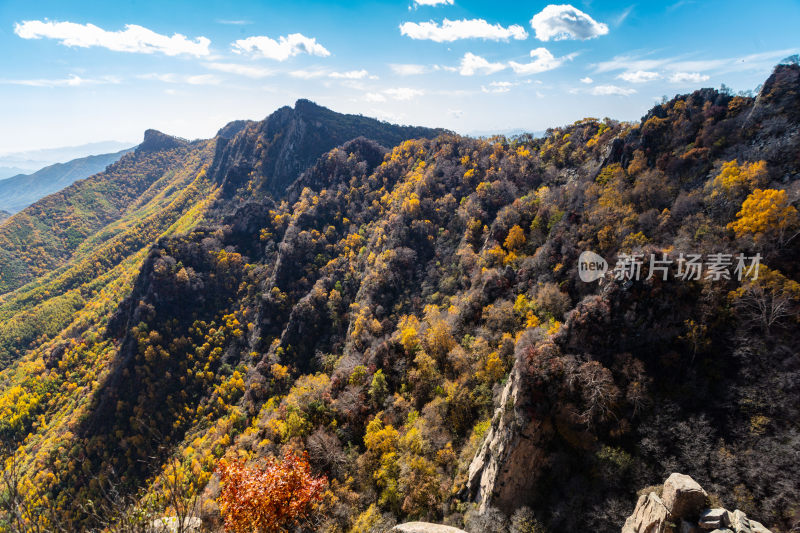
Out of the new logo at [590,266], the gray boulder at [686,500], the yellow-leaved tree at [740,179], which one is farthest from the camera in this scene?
the new logo at [590,266]

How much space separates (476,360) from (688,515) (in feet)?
106

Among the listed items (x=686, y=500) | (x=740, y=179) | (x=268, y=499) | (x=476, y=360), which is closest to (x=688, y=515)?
(x=686, y=500)

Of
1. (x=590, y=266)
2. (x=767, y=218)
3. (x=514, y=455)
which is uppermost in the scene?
(x=767, y=218)

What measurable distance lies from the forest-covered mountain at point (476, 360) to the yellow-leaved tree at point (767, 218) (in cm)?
24

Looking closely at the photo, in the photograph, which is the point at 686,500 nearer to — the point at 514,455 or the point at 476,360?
the point at 514,455

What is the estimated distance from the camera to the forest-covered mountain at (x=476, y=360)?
31.2 meters

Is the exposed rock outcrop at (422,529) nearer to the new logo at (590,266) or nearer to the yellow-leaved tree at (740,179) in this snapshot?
the new logo at (590,266)

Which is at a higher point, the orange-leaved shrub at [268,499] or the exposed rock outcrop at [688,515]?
the exposed rock outcrop at [688,515]

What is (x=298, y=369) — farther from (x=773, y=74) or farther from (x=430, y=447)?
(x=773, y=74)

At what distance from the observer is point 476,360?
55000 millimetres

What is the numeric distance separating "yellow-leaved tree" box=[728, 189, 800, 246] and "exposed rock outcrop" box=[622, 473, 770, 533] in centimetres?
2936
